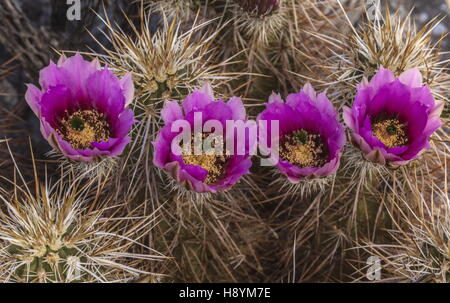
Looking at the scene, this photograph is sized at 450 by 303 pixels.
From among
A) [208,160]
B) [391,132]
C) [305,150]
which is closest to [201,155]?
[208,160]

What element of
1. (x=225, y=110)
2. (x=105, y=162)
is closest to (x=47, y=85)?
(x=105, y=162)

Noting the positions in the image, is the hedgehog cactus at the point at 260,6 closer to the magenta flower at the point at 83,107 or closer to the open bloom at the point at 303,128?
Result: the open bloom at the point at 303,128

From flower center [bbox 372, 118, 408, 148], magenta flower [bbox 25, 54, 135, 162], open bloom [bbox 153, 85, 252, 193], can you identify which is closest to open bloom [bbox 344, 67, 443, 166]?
flower center [bbox 372, 118, 408, 148]

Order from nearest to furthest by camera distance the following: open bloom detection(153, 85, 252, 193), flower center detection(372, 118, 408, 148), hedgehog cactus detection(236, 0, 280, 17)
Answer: open bloom detection(153, 85, 252, 193), flower center detection(372, 118, 408, 148), hedgehog cactus detection(236, 0, 280, 17)

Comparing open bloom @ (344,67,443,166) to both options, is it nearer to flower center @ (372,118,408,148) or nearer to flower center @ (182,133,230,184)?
flower center @ (372,118,408,148)

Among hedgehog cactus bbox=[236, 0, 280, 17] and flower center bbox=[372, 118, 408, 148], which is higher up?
hedgehog cactus bbox=[236, 0, 280, 17]
